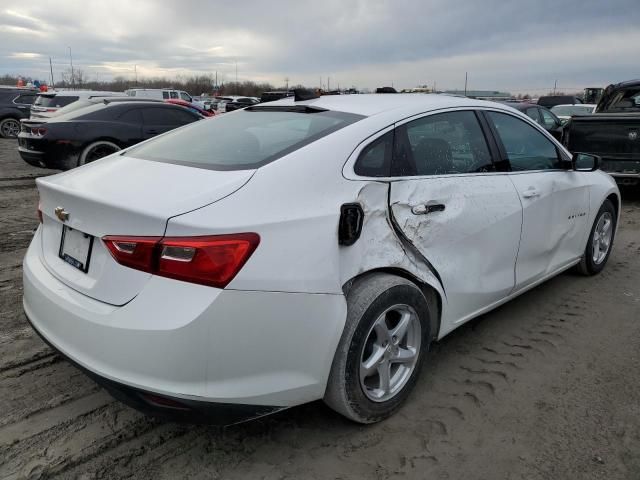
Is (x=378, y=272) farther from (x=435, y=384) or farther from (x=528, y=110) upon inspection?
(x=528, y=110)

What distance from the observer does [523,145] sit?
3871mm

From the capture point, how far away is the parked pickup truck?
26.7 ft

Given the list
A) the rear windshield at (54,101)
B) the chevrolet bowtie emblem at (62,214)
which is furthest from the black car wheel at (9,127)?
the chevrolet bowtie emblem at (62,214)

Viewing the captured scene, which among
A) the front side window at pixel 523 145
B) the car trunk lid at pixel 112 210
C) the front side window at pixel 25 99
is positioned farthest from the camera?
the front side window at pixel 25 99

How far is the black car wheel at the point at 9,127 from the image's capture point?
60.5 ft

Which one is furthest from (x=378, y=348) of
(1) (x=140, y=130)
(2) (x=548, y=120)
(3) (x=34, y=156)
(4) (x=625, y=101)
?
(2) (x=548, y=120)

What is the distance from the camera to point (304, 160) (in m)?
2.42

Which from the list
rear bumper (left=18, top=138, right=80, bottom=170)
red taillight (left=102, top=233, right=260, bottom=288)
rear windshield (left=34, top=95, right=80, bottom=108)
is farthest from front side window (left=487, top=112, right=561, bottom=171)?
rear windshield (left=34, top=95, right=80, bottom=108)

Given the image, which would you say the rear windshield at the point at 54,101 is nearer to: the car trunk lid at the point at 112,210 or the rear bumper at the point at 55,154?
the rear bumper at the point at 55,154

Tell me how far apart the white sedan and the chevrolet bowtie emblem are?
0.03 ft

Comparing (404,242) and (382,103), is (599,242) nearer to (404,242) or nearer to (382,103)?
(382,103)

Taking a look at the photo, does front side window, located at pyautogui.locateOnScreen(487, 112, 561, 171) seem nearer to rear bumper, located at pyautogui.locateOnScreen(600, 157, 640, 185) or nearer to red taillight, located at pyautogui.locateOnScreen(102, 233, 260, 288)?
red taillight, located at pyautogui.locateOnScreen(102, 233, 260, 288)

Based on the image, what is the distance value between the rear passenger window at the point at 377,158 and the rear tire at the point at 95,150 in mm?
7622

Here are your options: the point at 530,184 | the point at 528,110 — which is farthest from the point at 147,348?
the point at 528,110
